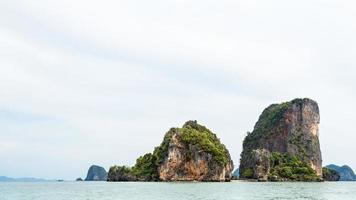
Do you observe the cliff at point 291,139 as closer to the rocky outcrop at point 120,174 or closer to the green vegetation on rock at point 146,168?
the green vegetation on rock at point 146,168

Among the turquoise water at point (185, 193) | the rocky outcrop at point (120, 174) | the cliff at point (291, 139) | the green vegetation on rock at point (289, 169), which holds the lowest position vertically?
the turquoise water at point (185, 193)

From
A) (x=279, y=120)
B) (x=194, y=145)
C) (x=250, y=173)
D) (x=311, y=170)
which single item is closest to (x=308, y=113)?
(x=279, y=120)

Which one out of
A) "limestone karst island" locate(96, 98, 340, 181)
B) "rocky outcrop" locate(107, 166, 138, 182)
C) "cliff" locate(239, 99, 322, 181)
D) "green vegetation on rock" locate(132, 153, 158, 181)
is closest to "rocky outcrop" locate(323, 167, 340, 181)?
"limestone karst island" locate(96, 98, 340, 181)

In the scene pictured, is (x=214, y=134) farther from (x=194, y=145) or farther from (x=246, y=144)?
(x=246, y=144)

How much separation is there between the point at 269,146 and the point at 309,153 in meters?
14.2

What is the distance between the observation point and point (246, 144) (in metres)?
→ 186

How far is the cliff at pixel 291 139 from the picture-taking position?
157 meters

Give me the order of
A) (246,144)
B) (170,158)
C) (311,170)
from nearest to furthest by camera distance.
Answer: (170,158), (311,170), (246,144)

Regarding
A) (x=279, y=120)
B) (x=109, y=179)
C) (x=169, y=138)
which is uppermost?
(x=279, y=120)

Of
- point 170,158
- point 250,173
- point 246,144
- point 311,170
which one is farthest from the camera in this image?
point 246,144

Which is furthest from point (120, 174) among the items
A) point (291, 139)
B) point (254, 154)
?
point (291, 139)

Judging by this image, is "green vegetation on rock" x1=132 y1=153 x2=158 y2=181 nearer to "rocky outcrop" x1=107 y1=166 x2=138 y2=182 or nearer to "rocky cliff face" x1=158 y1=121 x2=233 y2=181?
"rocky outcrop" x1=107 y1=166 x2=138 y2=182

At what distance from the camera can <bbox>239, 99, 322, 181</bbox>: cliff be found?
516ft

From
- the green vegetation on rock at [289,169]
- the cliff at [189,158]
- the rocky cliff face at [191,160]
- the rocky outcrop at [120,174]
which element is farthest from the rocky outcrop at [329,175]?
the rocky outcrop at [120,174]
